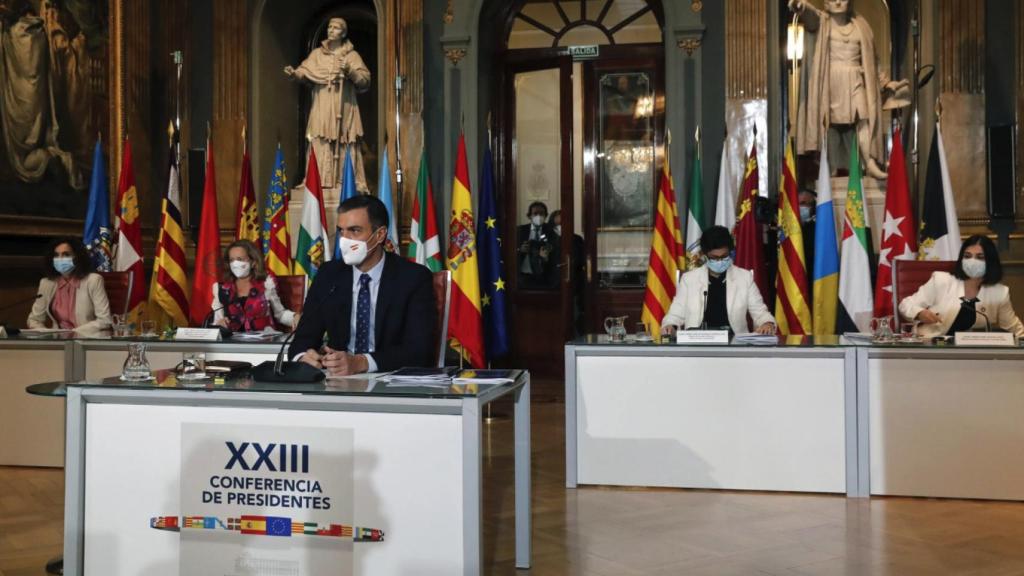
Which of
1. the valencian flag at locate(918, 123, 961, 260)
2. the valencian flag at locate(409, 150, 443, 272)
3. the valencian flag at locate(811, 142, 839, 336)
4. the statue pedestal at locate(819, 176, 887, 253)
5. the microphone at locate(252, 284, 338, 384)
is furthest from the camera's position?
the valencian flag at locate(409, 150, 443, 272)

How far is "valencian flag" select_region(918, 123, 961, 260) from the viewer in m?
6.50

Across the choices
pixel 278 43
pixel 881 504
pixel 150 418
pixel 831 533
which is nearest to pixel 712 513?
pixel 831 533

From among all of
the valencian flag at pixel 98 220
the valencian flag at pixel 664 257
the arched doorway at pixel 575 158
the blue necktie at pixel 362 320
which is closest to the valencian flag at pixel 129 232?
the valencian flag at pixel 98 220

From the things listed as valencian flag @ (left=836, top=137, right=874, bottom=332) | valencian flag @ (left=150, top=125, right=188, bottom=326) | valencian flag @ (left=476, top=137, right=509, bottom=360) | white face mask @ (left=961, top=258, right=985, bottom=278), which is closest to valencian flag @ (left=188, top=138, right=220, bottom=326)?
valencian flag @ (left=150, top=125, right=188, bottom=326)

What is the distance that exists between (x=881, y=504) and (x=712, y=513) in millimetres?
783

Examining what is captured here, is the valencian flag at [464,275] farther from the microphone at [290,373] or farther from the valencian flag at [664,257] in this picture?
the microphone at [290,373]

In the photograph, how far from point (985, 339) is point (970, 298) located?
67 centimetres

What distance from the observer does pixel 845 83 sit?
7.07 meters

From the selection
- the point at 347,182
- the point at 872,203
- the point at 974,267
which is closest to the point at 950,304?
the point at 974,267

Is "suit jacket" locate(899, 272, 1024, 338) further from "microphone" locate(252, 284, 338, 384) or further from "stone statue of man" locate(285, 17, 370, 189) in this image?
"stone statue of man" locate(285, 17, 370, 189)

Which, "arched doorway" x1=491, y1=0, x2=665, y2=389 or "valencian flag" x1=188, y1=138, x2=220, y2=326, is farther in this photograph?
"arched doorway" x1=491, y1=0, x2=665, y2=389

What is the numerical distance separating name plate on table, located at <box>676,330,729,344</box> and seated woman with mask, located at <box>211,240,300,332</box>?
2225 mm

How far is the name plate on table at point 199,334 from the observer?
498cm

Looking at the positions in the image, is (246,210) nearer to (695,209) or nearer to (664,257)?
(664,257)
